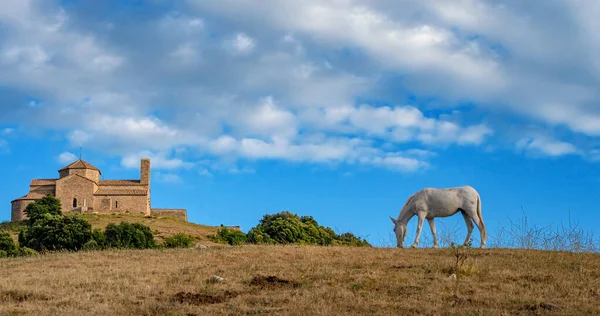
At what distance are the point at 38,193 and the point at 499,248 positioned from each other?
73.2 m

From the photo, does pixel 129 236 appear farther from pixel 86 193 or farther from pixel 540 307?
pixel 86 193

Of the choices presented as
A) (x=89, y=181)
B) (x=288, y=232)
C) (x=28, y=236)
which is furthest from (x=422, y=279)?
(x=89, y=181)

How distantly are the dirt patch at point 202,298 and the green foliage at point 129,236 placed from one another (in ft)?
93.6

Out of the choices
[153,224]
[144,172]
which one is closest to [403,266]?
[153,224]

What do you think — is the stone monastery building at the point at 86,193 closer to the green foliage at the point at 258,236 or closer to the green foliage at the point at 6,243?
the green foliage at the point at 258,236

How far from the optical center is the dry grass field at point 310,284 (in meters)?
13.8

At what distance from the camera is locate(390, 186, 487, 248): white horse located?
23.0 metres

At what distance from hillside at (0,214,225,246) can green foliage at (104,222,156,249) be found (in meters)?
17.2

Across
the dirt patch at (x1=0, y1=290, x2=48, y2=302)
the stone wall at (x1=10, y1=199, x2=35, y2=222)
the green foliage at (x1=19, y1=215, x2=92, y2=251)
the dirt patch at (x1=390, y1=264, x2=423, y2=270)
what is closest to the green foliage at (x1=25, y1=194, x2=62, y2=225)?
the stone wall at (x1=10, y1=199, x2=35, y2=222)

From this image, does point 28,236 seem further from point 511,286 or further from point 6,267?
point 511,286

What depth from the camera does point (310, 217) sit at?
6456 cm

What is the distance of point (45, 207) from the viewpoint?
7731 centimetres

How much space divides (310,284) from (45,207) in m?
67.9

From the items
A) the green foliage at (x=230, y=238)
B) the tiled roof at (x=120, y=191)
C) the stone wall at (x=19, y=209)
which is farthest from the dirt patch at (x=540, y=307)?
the stone wall at (x=19, y=209)
